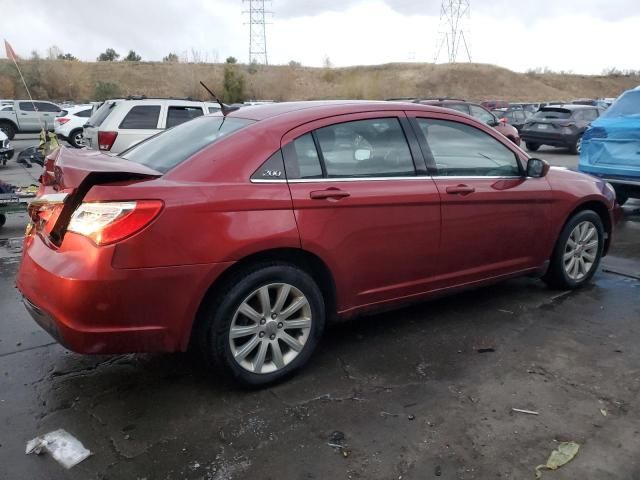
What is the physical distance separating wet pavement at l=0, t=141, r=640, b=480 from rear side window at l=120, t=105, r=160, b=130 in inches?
289

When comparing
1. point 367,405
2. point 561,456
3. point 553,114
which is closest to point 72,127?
point 553,114

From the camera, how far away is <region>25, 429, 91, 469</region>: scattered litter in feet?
8.93

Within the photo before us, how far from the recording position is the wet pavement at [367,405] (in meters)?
2.70

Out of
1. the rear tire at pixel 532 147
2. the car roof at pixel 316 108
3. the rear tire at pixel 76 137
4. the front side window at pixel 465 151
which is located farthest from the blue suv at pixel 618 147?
the rear tire at pixel 76 137

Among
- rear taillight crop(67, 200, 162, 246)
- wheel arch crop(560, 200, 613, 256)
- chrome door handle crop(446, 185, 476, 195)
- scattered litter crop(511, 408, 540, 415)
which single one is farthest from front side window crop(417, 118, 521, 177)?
rear taillight crop(67, 200, 162, 246)

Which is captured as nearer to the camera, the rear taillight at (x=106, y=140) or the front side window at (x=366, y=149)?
the front side window at (x=366, y=149)

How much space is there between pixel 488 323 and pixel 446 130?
147 centimetres

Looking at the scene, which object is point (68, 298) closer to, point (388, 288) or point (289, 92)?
point (388, 288)

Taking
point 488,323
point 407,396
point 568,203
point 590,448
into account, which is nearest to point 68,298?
point 407,396

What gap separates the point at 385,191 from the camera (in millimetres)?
3650

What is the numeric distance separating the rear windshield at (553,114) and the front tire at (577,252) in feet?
47.2

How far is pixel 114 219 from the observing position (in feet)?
9.37

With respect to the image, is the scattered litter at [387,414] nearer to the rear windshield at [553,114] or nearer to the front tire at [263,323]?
the front tire at [263,323]

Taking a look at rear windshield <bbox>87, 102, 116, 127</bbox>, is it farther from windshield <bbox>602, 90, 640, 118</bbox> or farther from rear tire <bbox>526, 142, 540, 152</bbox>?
rear tire <bbox>526, 142, 540, 152</bbox>
